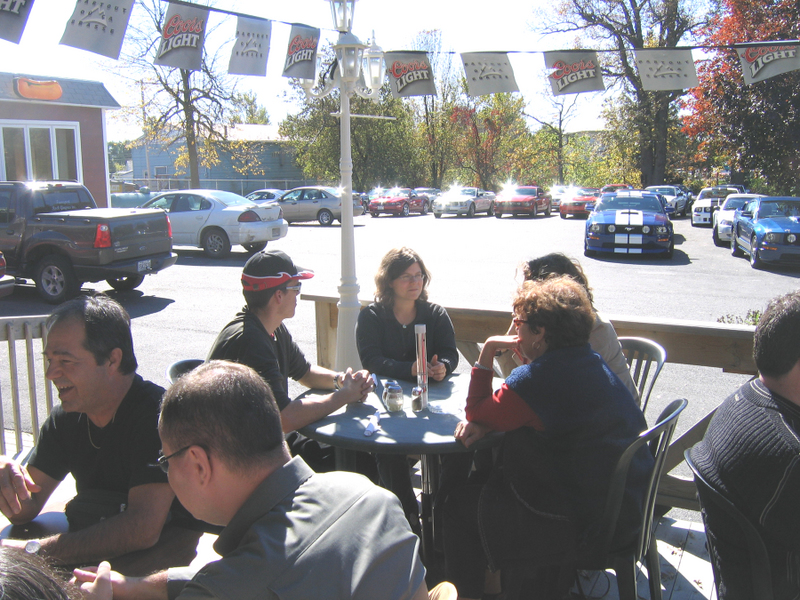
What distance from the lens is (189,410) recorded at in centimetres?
135

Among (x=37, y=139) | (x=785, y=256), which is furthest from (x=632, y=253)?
(x=37, y=139)

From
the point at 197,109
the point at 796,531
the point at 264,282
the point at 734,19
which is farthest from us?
the point at 197,109

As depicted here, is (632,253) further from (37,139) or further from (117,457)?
(37,139)

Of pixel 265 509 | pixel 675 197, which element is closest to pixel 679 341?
pixel 265 509

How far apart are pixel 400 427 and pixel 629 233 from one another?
13.4 meters

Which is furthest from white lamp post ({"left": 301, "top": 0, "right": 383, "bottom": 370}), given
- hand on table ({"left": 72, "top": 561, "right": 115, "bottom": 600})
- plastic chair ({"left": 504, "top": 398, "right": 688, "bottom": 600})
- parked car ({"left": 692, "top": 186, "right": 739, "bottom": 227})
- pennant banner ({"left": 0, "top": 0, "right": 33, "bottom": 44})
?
parked car ({"left": 692, "top": 186, "right": 739, "bottom": 227})

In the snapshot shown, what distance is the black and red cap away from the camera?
2.86 meters

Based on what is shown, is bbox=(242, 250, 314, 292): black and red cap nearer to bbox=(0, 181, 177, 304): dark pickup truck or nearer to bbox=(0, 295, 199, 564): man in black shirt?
bbox=(0, 295, 199, 564): man in black shirt

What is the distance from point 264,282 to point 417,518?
54.4 inches

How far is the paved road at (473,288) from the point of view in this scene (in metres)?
6.78

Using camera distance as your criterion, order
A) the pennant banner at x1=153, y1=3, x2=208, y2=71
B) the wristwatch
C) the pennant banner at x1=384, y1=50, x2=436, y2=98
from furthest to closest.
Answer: the pennant banner at x1=384, y1=50, x2=436, y2=98, the pennant banner at x1=153, y1=3, x2=208, y2=71, the wristwatch

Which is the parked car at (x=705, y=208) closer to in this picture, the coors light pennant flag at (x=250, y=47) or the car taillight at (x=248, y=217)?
the car taillight at (x=248, y=217)

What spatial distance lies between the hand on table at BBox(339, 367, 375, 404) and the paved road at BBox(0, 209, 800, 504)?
132 cm

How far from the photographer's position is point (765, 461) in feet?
5.99
